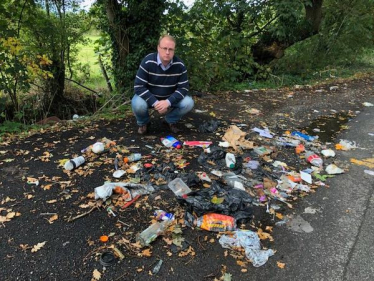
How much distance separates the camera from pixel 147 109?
12.5ft

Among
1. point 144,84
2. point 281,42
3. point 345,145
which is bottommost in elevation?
point 345,145

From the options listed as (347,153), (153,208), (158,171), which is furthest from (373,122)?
(153,208)

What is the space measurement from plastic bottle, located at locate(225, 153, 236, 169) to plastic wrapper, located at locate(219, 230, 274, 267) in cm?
104

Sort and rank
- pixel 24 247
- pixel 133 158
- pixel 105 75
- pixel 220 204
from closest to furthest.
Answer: pixel 24 247
pixel 220 204
pixel 133 158
pixel 105 75

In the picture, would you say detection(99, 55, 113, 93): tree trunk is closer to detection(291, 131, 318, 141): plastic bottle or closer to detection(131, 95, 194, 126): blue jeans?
detection(131, 95, 194, 126): blue jeans

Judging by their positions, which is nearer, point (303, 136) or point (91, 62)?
point (303, 136)

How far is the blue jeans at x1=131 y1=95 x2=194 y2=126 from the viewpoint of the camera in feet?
12.4

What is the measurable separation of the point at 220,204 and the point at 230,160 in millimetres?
882

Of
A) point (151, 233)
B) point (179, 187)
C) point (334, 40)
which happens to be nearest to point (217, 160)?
point (179, 187)

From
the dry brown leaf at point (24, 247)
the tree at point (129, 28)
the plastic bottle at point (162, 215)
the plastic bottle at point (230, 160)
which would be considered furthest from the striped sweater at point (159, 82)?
the dry brown leaf at point (24, 247)

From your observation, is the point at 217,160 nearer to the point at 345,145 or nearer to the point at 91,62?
the point at 345,145

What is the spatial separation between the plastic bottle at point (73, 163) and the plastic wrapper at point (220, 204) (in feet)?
4.19

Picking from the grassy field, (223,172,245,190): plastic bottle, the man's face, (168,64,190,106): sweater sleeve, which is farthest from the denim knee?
the grassy field

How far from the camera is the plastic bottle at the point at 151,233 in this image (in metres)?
2.24
